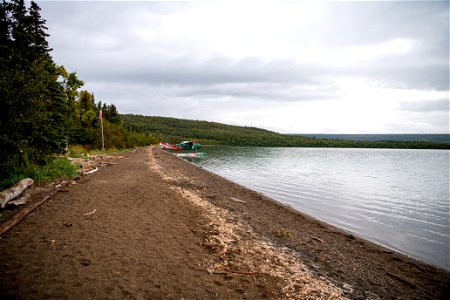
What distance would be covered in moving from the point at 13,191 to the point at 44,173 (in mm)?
3493

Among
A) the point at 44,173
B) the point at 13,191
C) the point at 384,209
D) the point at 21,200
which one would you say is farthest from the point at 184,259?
the point at 384,209

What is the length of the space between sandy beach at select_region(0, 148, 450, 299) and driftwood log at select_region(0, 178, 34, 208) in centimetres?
65

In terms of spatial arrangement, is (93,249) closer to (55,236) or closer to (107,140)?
(55,236)

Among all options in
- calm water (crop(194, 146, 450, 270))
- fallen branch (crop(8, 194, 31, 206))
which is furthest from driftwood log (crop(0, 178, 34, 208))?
calm water (crop(194, 146, 450, 270))

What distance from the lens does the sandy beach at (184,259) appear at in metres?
4.51

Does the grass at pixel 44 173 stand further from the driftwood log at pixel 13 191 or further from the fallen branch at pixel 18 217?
the fallen branch at pixel 18 217

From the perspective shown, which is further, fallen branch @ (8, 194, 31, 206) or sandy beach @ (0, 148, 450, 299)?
fallen branch @ (8, 194, 31, 206)

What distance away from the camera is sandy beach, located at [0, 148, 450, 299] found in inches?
177

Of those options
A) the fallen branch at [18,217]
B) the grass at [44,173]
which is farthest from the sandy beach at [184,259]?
the grass at [44,173]

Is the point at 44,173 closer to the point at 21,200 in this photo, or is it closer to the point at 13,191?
the point at 13,191

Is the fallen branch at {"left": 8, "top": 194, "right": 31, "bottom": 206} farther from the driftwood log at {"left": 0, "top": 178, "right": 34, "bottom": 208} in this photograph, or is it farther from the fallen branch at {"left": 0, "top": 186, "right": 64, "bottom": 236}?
the fallen branch at {"left": 0, "top": 186, "right": 64, "bottom": 236}

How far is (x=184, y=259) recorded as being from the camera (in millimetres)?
5746

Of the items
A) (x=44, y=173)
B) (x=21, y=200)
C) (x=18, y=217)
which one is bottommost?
(x=18, y=217)

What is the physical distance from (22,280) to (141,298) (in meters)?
2.21
